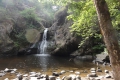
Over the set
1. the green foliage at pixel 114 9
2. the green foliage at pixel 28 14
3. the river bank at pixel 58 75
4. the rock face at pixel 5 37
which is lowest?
the river bank at pixel 58 75

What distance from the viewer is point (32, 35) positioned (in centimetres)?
2520

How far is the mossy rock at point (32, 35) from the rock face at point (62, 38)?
2.19m

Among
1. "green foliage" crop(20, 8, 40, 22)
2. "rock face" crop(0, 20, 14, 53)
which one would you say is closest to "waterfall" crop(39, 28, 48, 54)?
"green foliage" crop(20, 8, 40, 22)

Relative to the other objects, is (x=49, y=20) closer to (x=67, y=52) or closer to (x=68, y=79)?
(x=67, y=52)

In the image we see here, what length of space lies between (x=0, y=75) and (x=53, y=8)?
34.3 meters

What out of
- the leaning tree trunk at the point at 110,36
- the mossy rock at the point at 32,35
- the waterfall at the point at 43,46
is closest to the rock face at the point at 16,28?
the mossy rock at the point at 32,35

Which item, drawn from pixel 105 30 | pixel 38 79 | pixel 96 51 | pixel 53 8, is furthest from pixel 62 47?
pixel 53 8

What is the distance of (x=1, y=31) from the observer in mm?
21281

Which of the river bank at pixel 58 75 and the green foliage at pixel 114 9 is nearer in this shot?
the green foliage at pixel 114 9

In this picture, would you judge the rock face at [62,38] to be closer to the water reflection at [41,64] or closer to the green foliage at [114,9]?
the water reflection at [41,64]

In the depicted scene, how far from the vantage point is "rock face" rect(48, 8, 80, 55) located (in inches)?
808

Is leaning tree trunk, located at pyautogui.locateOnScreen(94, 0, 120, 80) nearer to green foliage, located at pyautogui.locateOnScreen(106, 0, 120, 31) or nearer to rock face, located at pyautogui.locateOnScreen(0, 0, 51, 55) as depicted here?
green foliage, located at pyautogui.locateOnScreen(106, 0, 120, 31)

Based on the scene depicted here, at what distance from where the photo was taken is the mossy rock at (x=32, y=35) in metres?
24.9

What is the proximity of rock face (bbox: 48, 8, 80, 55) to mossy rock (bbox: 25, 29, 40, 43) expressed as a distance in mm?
2187
